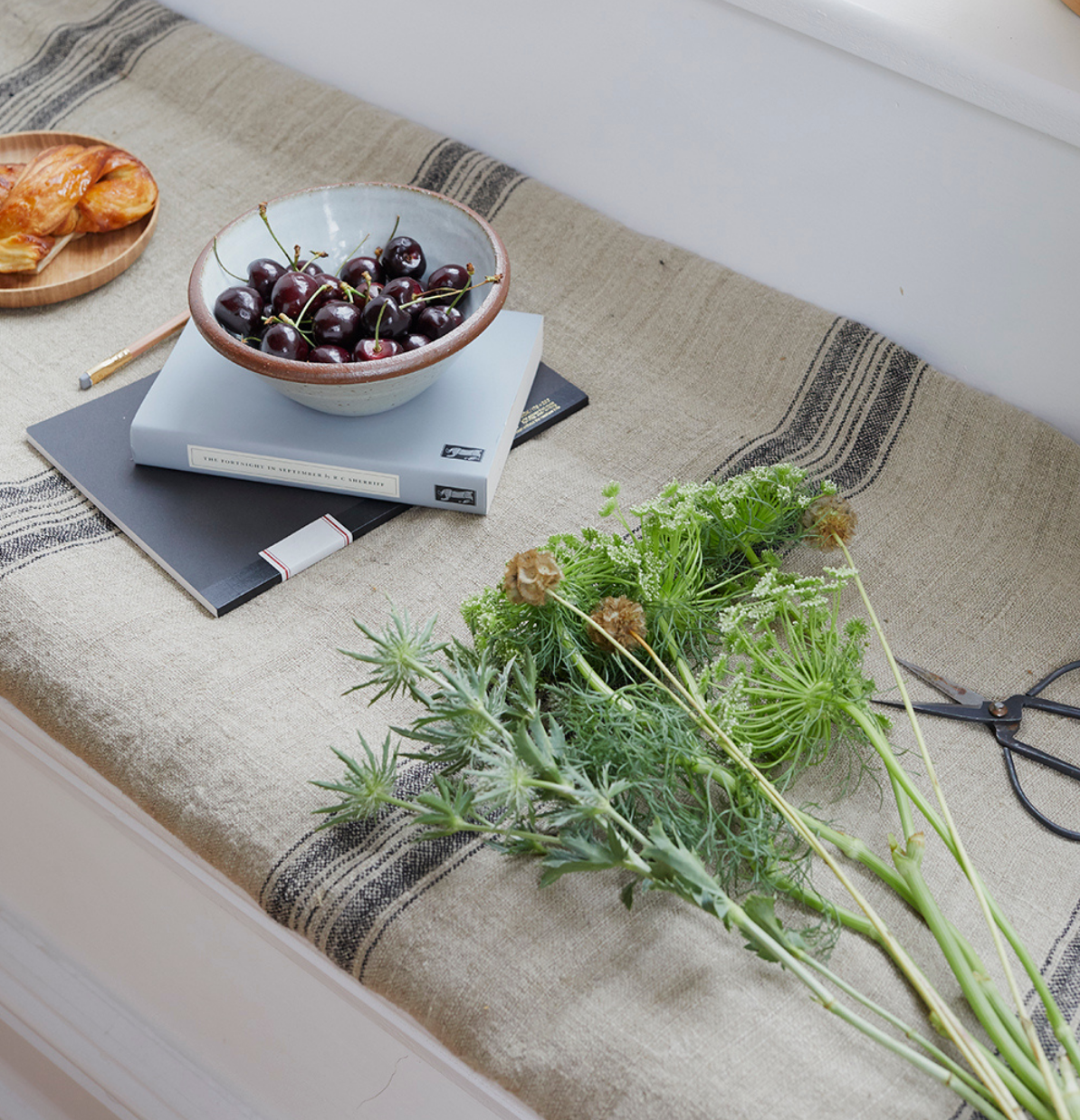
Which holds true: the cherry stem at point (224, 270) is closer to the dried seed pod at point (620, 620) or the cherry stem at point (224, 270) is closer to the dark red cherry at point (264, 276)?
the dark red cherry at point (264, 276)

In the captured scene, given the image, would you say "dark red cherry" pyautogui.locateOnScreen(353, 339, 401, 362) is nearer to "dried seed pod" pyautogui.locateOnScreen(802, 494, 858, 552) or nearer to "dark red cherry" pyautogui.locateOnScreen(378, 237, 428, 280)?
"dark red cherry" pyautogui.locateOnScreen(378, 237, 428, 280)

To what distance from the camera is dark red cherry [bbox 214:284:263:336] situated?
0.72 metres

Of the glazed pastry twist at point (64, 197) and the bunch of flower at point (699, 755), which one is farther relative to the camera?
the glazed pastry twist at point (64, 197)

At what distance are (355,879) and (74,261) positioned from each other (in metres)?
0.66

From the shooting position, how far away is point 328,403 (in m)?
0.74

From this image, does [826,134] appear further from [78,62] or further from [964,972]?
[78,62]

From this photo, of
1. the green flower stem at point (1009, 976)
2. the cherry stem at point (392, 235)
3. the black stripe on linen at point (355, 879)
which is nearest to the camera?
the green flower stem at point (1009, 976)

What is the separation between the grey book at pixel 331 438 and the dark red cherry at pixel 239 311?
0.06 meters

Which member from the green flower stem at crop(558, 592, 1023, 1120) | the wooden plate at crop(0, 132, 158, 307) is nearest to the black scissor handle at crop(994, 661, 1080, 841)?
the green flower stem at crop(558, 592, 1023, 1120)

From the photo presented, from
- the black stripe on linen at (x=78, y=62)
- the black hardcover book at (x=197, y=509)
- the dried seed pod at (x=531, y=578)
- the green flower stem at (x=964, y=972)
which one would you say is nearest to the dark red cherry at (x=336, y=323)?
the black hardcover book at (x=197, y=509)

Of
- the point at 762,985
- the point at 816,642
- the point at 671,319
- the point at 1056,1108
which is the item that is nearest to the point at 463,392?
the point at 671,319

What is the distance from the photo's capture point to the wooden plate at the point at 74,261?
912mm

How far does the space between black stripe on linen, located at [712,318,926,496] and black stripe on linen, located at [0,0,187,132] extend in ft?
2.67

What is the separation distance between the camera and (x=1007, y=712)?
0.65 m
